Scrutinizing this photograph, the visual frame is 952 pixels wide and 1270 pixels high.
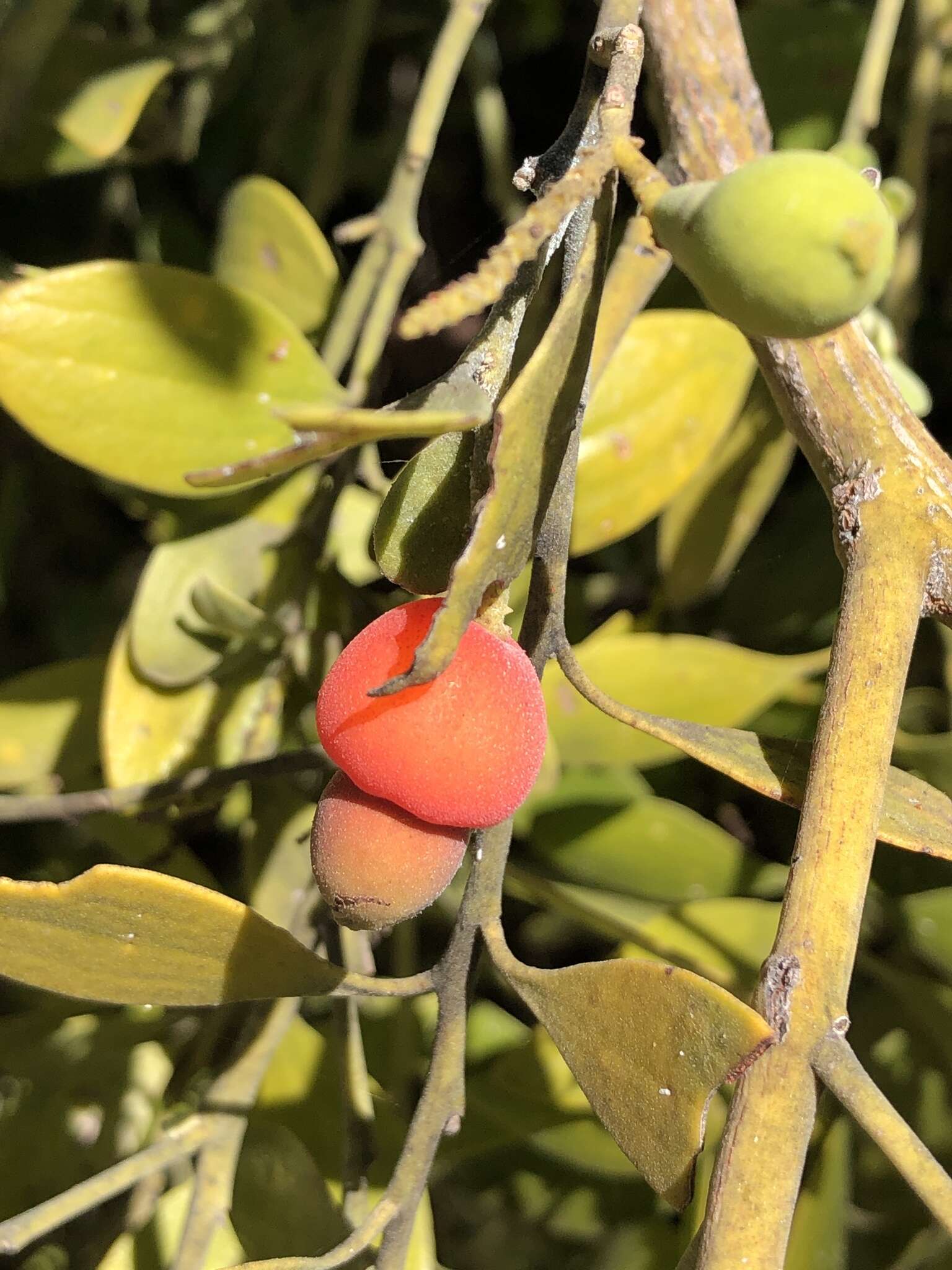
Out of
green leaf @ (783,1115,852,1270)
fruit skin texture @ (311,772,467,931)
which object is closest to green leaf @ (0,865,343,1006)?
fruit skin texture @ (311,772,467,931)

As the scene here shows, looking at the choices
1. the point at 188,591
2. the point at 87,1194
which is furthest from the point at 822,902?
the point at 188,591

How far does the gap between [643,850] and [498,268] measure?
55 cm

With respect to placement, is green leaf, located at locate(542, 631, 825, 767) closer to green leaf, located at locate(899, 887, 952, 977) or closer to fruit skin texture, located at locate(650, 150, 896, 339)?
green leaf, located at locate(899, 887, 952, 977)

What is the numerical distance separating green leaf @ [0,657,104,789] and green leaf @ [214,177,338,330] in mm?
260

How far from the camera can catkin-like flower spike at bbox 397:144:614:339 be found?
238 mm

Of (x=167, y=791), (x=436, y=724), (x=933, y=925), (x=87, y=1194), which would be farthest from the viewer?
(x=933, y=925)

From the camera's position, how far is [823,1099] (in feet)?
2.35

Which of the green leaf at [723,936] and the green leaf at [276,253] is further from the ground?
the green leaf at [276,253]

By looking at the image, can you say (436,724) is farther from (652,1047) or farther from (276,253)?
(276,253)

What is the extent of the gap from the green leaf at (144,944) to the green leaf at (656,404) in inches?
14.7

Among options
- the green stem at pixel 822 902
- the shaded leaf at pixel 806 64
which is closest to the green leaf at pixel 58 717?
the green stem at pixel 822 902

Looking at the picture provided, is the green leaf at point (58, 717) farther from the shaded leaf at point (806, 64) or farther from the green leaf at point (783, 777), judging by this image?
the shaded leaf at point (806, 64)

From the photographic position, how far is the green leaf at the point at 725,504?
0.80m

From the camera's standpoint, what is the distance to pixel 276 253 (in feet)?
2.34
